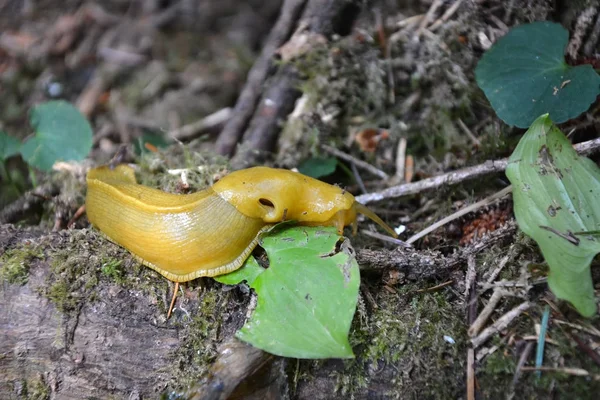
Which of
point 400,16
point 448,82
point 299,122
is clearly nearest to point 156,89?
point 299,122

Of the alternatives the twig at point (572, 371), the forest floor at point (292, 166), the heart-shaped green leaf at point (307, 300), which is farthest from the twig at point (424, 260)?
the twig at point (572, 371)

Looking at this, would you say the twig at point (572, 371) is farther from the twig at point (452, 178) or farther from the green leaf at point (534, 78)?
the green leaf at point (534, 78)

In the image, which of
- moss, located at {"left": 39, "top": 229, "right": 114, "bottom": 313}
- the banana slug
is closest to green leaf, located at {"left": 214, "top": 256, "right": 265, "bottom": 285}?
the banana slug

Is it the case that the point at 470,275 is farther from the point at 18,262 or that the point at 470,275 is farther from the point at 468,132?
the point at 18,262

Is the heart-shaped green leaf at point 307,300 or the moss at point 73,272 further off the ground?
the heart-shaped green leaf at point 307,300

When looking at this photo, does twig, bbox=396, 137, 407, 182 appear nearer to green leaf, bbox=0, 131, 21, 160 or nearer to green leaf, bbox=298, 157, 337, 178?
green leaf, bbox=298, 157, 337, 178

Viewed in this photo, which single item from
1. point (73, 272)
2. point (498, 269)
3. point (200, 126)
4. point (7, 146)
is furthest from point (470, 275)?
point (7, 146)
